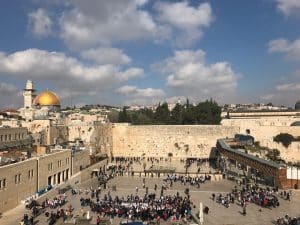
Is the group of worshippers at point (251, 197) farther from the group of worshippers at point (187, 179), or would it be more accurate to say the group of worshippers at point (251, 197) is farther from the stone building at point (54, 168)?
the stone building at point (54, 168)

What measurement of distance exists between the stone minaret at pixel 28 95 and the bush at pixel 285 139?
37.4 metres

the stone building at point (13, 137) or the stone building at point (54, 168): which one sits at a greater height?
the stone building at point (13, 137)

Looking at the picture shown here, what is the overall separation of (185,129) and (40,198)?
31991 millimetres

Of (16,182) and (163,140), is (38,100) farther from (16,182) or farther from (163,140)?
(16,182)

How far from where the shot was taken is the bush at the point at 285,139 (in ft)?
157

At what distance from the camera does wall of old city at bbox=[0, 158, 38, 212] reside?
2321 centimetres

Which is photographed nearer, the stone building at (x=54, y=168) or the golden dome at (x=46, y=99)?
the stone building at (x=54, y=168)

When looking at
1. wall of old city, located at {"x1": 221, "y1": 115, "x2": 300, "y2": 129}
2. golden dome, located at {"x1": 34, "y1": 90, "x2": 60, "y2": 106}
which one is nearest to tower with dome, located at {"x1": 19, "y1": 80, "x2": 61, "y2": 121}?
golden dome, located at {"x1": 34, "y1": 90, "x2": 60, "y2": 106}

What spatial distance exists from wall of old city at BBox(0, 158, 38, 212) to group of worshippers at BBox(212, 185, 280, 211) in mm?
12499

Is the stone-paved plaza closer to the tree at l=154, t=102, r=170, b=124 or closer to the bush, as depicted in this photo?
the bush

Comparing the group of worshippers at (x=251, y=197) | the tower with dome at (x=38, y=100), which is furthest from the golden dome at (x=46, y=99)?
the group of worshippers at (x=251, y=197)

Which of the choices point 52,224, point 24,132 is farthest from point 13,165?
point 24,132

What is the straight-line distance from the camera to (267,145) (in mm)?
49406

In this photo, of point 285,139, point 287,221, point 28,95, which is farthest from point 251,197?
point 28,95
